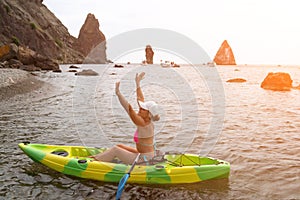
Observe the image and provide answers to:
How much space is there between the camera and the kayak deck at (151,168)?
21.1ft

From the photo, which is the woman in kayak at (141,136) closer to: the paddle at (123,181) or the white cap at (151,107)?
the white cap at (151,107)

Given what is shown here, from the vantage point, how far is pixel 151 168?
650 centimetres

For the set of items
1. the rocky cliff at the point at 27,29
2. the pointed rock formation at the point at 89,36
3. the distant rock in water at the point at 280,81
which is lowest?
the distant rock in water at the point at 280,81

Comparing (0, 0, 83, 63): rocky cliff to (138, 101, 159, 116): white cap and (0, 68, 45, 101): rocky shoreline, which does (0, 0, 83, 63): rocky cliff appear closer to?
(0, 68, 45, 101): rocky shoreline

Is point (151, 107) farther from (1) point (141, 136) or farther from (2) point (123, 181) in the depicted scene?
(2) point (123, 181)

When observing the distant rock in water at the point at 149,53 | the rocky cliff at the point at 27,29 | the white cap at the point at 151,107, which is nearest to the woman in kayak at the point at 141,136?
the white cap at the point at 151,107

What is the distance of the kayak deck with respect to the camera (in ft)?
21.1

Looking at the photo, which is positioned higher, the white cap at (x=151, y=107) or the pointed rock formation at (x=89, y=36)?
the pointed rock formation at (x=89, y=36)

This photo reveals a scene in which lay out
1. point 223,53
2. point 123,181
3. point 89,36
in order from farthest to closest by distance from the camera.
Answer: point 223,53 → point 89,36 → point 123,181

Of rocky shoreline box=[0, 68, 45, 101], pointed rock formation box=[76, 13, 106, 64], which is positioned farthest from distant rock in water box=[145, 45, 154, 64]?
pointed rock formation box=[76, 13, 106, 64]

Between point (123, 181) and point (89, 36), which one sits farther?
point (89, 36)

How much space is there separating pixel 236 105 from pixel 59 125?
41.2 feet

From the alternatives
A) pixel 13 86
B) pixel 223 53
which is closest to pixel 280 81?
pixel 13 86

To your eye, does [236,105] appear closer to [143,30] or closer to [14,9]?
[143,30]
